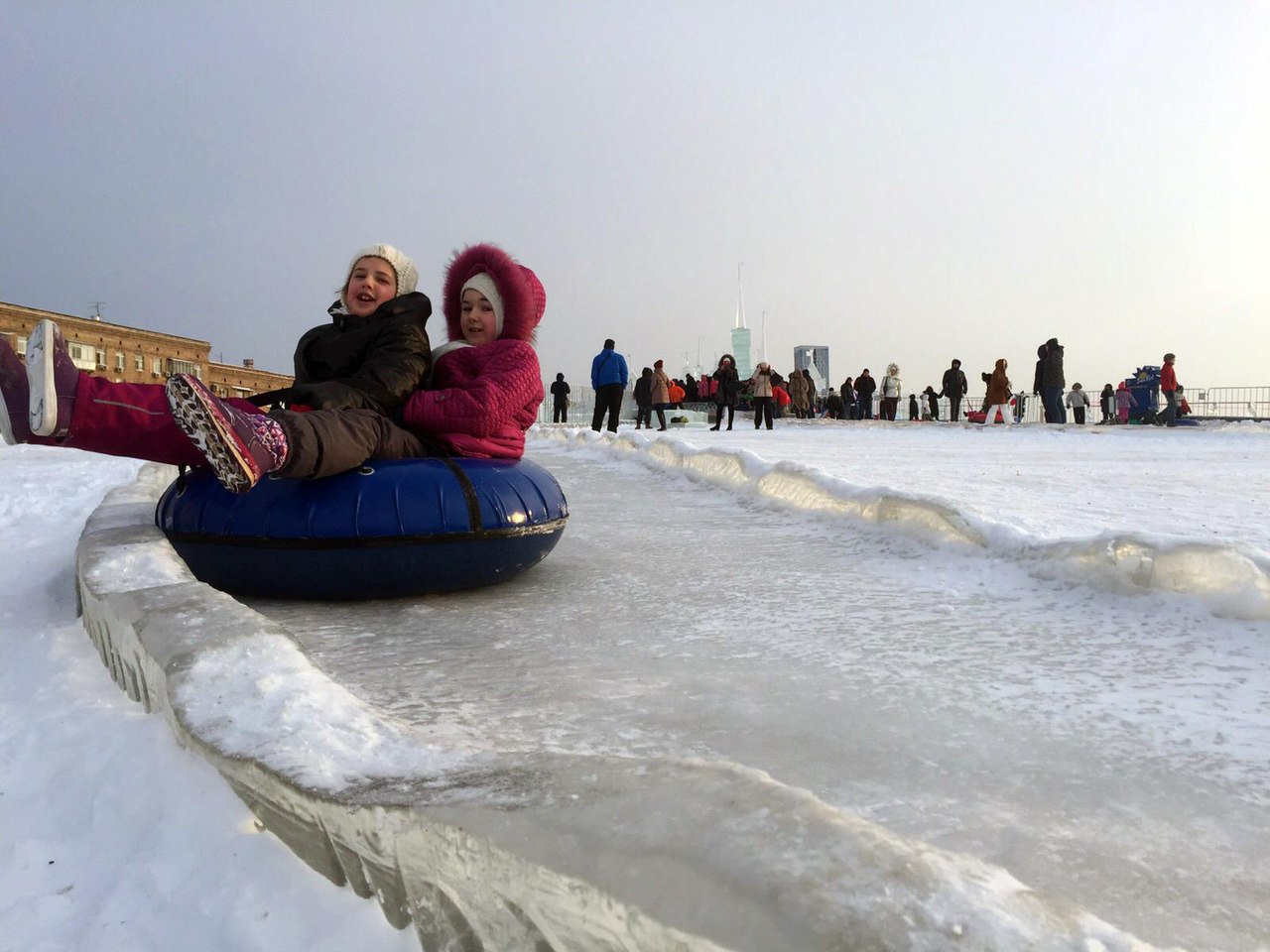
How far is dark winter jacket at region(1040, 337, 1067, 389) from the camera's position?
15797 millimetres

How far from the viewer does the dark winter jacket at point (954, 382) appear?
19500mm

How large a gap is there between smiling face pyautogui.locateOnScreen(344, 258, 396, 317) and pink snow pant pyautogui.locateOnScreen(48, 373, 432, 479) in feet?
2.24

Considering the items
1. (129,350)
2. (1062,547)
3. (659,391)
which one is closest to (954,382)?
(659,391)

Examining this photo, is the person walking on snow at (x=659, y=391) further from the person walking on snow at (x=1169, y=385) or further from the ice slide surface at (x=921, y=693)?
the ice slide surface at (x=921, y=693)

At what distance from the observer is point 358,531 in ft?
8.91

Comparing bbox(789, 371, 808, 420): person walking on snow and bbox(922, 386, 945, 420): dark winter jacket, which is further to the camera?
bbox(922, 386, 945, 420): dark winter jacket

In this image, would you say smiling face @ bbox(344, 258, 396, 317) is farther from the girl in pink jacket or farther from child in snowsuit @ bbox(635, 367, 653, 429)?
child in snowsuit @ bbox(635, 367, 653, 429)

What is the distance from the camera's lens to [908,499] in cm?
392

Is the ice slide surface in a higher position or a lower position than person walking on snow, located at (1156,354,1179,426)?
lower

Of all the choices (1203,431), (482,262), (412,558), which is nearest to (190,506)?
(412,558)

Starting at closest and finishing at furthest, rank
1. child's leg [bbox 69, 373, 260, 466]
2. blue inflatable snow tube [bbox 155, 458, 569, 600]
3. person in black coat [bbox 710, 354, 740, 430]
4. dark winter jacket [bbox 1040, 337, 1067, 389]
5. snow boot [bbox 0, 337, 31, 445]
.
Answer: snow boot [bbox 0, 337, 31, 445] → child's leg [bbox 69, 373, 260, 466] → blue inflatable snow tube [bbox 155, 458, 569, 600] → dark winter jacket [bbox 1040, 337, 1067, 389] → person in black coat [bbox 710, 354, 740, 430]

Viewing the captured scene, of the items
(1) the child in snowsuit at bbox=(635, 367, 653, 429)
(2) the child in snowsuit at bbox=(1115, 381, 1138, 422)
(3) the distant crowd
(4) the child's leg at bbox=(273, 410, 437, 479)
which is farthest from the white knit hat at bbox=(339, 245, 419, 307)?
(2) the child in snowsuit at bbox=(1115, 381, 1138, 422)

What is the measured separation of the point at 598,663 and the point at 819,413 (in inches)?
1193

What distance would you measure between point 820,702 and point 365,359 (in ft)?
7.30
